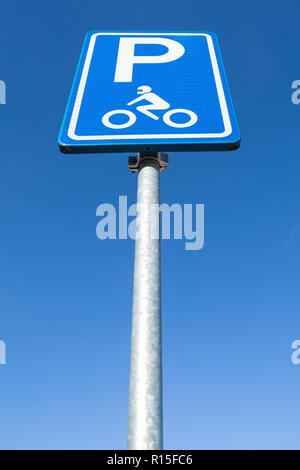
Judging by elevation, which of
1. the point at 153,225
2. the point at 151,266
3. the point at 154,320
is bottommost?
the point at 154,320

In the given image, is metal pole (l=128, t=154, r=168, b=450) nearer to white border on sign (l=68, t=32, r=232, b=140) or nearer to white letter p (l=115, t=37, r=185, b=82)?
white border on sign (l=68, t=32, r=232, b=140)

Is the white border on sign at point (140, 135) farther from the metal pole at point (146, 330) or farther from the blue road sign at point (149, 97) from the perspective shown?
the metal pole at point (146, 330)

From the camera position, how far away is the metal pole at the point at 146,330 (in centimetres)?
105

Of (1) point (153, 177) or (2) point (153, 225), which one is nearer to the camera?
(2) point (153, 225)

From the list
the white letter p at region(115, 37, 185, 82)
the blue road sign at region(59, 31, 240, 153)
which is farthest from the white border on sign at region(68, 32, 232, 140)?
the white letter p at region(115, 37, 185, 82)

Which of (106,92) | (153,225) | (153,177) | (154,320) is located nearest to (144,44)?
(106,92)

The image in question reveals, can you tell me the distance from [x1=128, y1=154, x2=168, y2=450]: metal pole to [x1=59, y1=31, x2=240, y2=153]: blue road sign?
0.33 m

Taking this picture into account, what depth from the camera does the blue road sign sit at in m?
1.76

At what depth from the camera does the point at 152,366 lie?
1.13 metres

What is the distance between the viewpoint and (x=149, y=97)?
2.05 m

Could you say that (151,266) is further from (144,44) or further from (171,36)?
(171,36)

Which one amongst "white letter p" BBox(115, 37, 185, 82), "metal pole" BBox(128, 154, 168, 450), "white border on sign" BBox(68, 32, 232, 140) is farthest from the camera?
"white letter p" BBox(115, 37, 185, 82)

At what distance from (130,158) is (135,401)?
42.2 inches

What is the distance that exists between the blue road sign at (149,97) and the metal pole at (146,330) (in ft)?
1.08
